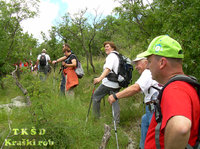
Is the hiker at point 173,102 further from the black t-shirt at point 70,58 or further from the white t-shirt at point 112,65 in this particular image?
the black t-shirt at point 70,58

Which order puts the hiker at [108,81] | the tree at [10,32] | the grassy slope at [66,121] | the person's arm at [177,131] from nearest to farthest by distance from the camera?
1. the person's arm at [177,131]
2. the grassy slope at [66,121]
3. the hiker at [108,81]
4. the tree at [10,32]

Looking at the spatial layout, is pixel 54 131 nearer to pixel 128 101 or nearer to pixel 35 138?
pixel 35 138

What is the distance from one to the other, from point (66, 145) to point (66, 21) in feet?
37.5

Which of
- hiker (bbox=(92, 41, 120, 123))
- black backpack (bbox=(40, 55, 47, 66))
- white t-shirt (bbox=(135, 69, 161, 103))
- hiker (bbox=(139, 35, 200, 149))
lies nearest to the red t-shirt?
hiker (bbox=(139, 35, 200, 149))

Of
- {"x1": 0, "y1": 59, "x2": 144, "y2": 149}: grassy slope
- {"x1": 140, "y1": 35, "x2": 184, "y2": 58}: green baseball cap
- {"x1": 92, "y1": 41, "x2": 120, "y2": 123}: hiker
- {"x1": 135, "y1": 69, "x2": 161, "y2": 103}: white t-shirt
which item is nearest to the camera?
{"x1": 140, "y1": 35, "x2": 184, "y2": 58}: green baseball cap

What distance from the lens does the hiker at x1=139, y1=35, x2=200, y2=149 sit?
3.36 ft

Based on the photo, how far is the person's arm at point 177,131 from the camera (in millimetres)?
1008

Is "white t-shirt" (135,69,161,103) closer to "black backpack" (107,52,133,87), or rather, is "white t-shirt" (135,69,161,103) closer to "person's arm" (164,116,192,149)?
"black backpack" (107,52,133,87)

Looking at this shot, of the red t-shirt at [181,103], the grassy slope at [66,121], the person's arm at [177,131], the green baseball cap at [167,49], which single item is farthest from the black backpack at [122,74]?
the person's arm at [177,131]

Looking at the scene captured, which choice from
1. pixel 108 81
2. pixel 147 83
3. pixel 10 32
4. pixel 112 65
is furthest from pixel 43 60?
pixel 147 83

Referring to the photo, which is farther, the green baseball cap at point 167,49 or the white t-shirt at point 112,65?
the white t-shirt at point 112,65

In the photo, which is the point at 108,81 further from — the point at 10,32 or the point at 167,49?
the point at 10,32

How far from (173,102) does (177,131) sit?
16 cm

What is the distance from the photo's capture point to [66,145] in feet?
10.4
